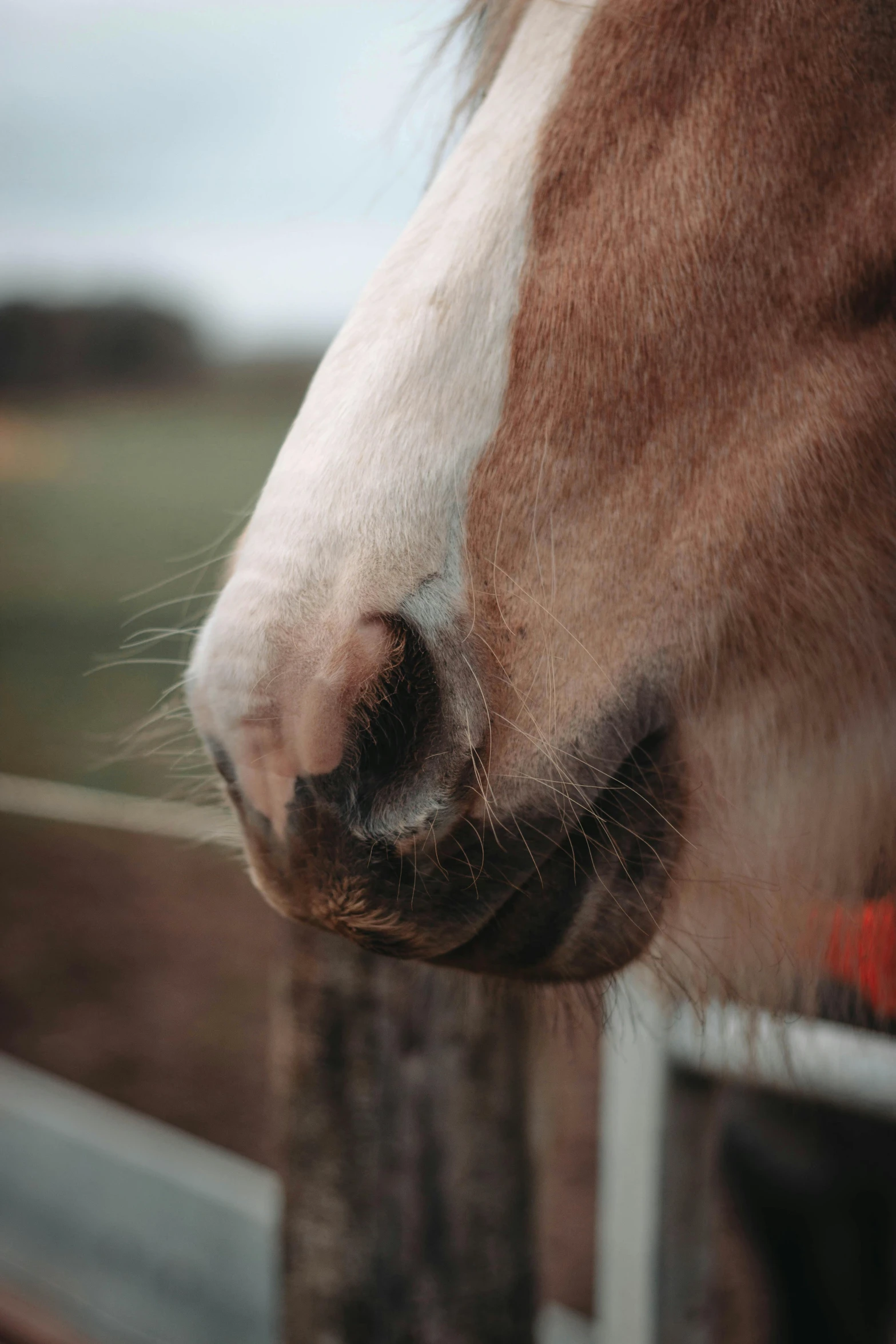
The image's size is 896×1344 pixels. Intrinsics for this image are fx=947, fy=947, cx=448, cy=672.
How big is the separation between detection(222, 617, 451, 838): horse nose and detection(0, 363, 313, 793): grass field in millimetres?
3266

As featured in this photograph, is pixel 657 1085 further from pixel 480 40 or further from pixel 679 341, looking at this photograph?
pixel 480 40

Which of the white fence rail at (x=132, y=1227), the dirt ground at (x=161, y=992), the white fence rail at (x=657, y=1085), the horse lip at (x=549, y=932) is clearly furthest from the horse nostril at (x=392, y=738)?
the dirt ground at (x=161, y=992)

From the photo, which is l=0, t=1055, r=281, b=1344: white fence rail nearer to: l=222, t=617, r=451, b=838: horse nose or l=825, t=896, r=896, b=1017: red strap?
l=825, t=896, r=896, b=1017: red strap

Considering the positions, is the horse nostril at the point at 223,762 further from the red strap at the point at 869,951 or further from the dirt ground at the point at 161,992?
the dirt ground at the point at 161,992

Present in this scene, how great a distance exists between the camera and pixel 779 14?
580 mm

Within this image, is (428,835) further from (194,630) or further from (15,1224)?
(15,1224)

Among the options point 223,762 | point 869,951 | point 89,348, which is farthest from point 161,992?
point 223,762

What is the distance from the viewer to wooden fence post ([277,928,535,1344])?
1.04 metres

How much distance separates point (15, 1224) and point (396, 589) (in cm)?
242

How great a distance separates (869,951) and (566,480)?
2.04 ft

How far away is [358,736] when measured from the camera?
59 centimetres

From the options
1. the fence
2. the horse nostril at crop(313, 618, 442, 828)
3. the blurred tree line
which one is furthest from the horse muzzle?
the blurred tree line

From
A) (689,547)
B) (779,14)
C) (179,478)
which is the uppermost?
(779,14)

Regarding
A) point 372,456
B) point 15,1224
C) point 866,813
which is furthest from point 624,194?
point 15,1224
